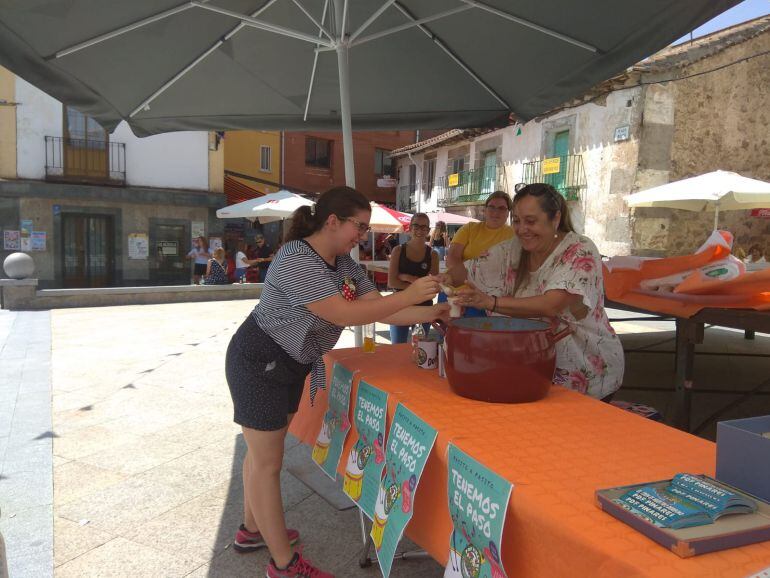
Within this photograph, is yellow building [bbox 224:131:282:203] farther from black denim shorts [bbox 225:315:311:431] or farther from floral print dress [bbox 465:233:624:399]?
floral print dress [bbox 465:233:624:399]

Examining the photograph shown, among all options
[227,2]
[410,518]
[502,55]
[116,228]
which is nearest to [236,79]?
[227,2]

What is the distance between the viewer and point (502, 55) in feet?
11.2

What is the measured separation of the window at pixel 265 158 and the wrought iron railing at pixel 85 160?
253 inches

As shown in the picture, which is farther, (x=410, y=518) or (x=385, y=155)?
(x=385, y=155)

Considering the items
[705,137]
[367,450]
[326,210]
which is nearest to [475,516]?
[367,450]

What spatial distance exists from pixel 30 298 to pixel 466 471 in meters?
10.7

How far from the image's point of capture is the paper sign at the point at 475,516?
1.18m

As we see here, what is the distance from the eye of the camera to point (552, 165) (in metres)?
17.3

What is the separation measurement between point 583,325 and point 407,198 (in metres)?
25.4

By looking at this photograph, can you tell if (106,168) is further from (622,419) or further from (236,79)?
(622,419)

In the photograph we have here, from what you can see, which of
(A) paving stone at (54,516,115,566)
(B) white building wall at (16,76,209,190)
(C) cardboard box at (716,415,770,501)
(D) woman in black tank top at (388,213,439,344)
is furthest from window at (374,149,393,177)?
(C) cardboard box at (716,415,770,501)

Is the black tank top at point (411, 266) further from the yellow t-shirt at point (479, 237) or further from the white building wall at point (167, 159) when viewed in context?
the white building wall at point (167, 159)

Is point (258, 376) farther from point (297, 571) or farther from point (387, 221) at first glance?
point (387, 221)

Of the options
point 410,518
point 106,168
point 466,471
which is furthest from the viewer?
point 106,168
